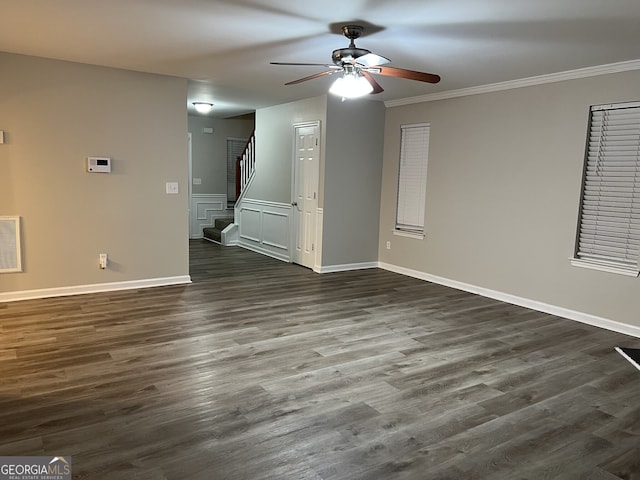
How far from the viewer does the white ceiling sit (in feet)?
10.2

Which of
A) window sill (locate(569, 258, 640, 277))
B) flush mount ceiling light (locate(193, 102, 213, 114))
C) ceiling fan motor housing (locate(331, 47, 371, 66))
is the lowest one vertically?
window sill (locate(569, 258, 640, 277))

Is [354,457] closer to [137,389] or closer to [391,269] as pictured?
[137,389]

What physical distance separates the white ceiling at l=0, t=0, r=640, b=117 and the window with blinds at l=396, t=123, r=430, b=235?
4.51ft

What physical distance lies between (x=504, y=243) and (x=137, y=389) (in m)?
4.27

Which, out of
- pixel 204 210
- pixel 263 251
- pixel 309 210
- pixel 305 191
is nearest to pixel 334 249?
pixel 309 210

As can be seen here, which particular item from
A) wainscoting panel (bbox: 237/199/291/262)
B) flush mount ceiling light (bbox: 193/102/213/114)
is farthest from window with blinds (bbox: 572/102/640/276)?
flush mount ceiling light (bbox: 193/102/213/114)

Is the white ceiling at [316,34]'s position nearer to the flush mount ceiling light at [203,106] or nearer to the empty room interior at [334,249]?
the empty room interior at [334,249]

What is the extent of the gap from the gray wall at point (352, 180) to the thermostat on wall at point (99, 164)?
9.24ft

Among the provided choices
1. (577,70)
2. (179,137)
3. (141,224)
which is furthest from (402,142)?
(141,224)

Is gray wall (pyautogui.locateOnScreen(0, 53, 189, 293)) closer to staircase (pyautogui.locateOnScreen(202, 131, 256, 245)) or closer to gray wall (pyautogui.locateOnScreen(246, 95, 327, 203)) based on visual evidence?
gray wall (pyautogui.locateOnScreen(246, 95, 327, 203))

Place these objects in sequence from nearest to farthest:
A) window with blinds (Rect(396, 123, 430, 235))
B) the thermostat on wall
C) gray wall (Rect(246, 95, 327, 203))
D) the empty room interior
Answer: the empty room interior, the thermostat on wall, window with blinds (Rect(396, 123, 430, 235)), gray wall (Rect(246, 95, 327, 203))

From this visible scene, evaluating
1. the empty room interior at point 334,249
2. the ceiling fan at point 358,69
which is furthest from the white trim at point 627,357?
the ceiling fan at point 358,69

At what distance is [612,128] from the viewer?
178 inches

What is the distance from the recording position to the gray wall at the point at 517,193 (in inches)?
184
